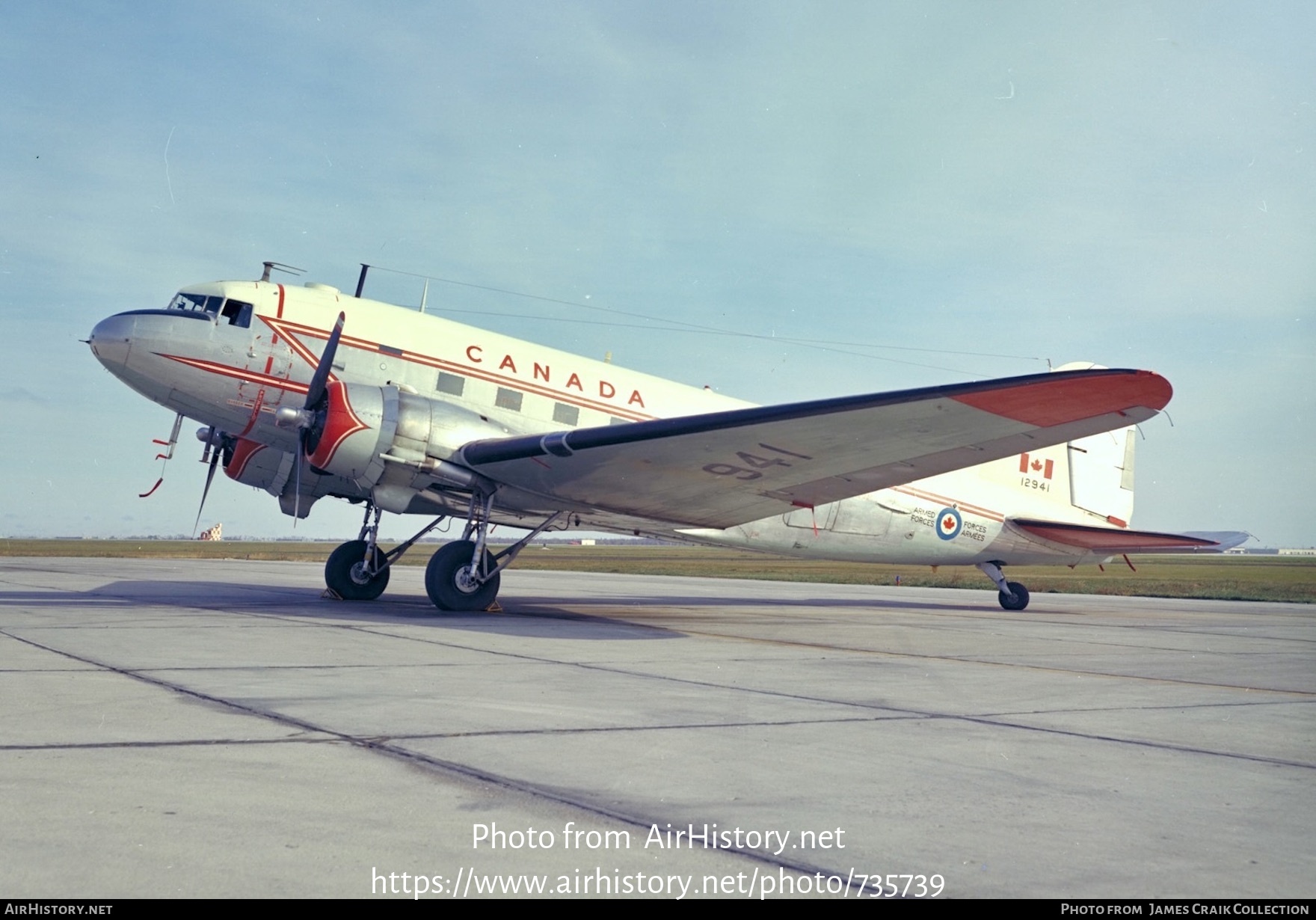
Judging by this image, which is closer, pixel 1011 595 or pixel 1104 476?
pixel 1104 476

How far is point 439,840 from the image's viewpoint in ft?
11.3

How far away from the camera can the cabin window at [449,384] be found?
50.8ft

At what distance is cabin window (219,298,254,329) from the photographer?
49.0ft

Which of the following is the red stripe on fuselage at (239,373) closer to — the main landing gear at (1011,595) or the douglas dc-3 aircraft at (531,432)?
the douglas dc-3 aircraft at (531,432)

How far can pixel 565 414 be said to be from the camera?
53.1 ft

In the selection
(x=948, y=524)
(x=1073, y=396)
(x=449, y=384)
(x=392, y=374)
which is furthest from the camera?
(x=948, y=524)

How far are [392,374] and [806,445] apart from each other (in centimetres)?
639

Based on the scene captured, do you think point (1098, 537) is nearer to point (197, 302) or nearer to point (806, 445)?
point (806, 445)

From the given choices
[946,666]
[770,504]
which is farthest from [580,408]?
[946,666]

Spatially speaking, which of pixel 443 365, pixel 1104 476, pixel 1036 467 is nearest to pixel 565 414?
pixel 443 365

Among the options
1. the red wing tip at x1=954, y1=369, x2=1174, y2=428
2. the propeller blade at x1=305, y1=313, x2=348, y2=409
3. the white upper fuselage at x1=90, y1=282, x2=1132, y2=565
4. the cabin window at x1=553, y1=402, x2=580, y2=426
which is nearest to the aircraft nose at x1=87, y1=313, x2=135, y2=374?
the white upper fuselage at x1=90, y1=282, x2=1132, y2=565

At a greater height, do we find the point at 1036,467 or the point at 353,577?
the point at 1036,467

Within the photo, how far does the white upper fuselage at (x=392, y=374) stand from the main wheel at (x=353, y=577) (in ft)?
8.14
